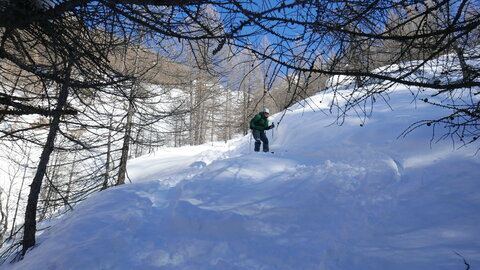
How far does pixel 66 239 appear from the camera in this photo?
356 cm

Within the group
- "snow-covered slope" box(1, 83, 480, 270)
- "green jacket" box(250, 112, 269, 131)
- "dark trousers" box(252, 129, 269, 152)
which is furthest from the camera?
"dark trousers" box(252, 129, 269, 152)

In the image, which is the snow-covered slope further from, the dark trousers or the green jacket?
the dark trousers

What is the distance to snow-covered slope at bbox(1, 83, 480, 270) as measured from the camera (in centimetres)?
272

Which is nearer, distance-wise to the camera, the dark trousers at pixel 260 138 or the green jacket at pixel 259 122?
the green jacket at pixel 259 122

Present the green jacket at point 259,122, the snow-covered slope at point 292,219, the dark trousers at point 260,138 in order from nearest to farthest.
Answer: the snow-covered slope at point 292,219 → the green jacket at point 259,122 → the dark trousers at point 260,138

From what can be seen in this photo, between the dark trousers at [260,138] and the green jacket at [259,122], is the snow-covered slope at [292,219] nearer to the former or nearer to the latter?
the green jacket at [259,122]

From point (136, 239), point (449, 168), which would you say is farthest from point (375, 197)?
point (136, 239)

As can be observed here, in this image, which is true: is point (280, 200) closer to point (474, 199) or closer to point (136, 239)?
point (136, 239)

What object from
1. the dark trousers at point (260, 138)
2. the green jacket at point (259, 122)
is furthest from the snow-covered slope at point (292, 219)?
the dark trousers at point (260, 138)

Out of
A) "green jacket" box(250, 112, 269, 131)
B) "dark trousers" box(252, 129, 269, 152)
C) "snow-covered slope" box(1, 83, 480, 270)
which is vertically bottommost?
"snow-covered slope" box(1, 83, 480, 270)

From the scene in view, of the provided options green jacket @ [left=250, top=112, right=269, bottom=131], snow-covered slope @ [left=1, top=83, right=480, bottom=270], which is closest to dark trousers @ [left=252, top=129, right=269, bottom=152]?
green jacket @ [left=250, top=112, right=269, bottom=131]

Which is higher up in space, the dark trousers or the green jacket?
the green jacket

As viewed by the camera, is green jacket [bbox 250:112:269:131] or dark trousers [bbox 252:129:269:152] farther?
dark trousers [bbox 252:129:269:152]

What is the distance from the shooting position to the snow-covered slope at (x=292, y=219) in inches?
107
